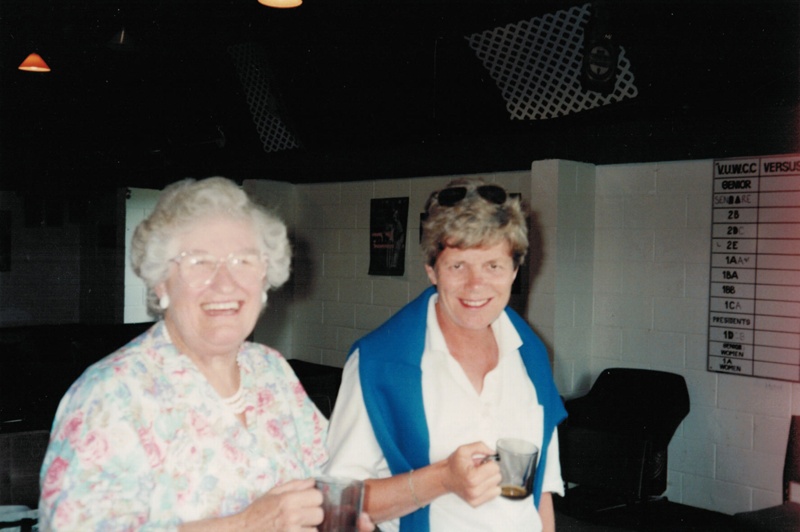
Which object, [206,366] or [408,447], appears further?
[408,447]

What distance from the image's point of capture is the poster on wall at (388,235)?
18.3 ft

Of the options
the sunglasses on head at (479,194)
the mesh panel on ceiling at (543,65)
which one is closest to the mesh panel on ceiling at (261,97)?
the mesh panel on ceiling at (543,65)

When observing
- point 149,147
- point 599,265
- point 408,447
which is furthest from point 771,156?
point 149,147

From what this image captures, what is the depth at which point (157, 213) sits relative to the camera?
4.42 feet

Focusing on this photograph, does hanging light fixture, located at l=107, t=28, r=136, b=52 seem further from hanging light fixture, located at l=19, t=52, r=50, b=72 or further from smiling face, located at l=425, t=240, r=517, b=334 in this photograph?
smiling face, located at l=425, t=240, r=517, b=334

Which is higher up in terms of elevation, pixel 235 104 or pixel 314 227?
pixel 235 104

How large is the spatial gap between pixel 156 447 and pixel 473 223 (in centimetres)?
86

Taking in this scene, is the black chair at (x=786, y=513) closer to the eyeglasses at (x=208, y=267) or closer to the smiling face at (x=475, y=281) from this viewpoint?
the smiling face at (x=475, y=281)

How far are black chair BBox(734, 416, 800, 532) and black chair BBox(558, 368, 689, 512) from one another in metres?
0.65

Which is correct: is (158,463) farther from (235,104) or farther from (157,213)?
(235,104)

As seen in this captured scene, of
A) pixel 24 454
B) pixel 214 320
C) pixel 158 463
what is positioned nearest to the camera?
pixel 158 463

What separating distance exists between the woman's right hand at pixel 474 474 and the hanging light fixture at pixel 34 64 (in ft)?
13.4

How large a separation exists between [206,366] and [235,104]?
3.77m

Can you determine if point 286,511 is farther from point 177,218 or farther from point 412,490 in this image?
point 177,218
